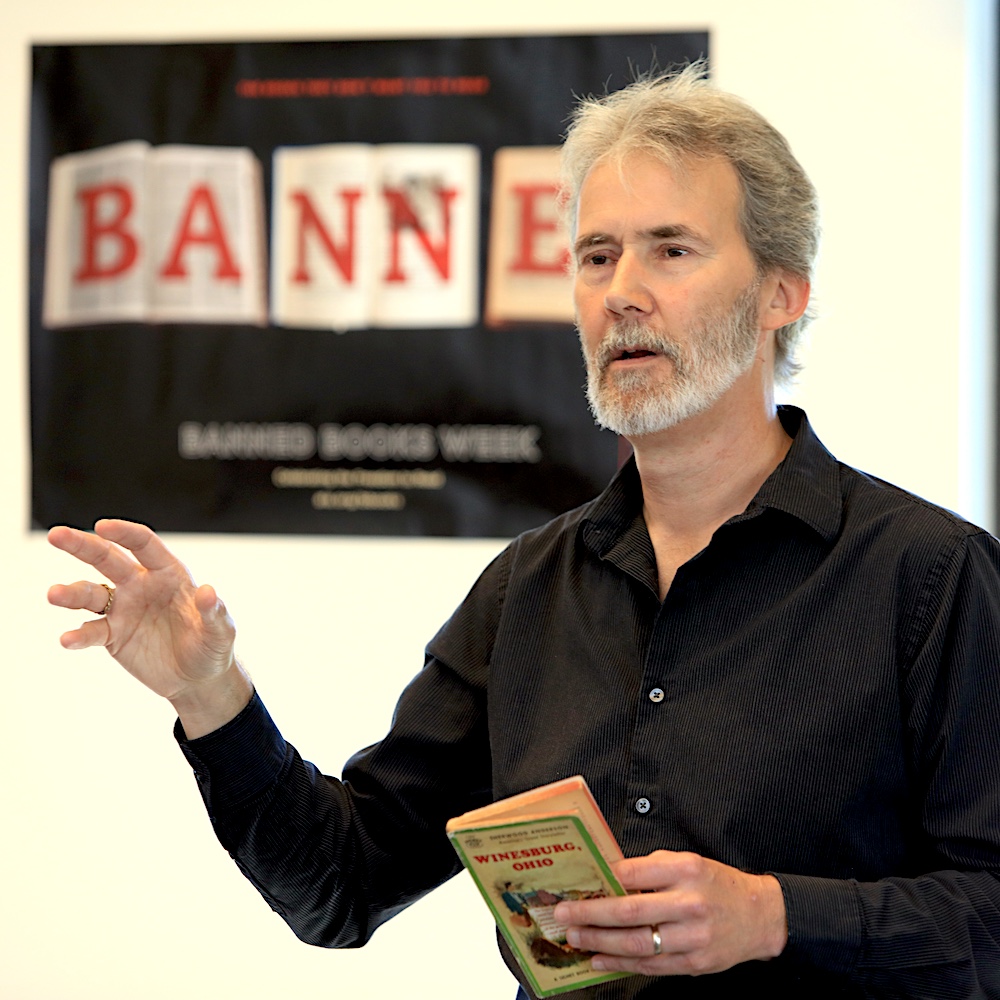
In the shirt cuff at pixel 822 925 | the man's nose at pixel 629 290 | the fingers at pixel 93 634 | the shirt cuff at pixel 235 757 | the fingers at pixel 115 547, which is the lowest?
the shirt cuff at pixel 822 925

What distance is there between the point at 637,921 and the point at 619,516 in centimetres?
56

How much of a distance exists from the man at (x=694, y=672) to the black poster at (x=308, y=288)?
770 millimetres

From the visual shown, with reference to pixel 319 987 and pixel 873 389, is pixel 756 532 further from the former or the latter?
pixel 319 987

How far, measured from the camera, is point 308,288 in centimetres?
245

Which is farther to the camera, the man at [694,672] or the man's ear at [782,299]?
the man's ear at [782,299]

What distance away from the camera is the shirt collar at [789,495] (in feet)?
4.51

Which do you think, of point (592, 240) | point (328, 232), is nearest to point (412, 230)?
point (328, 232)

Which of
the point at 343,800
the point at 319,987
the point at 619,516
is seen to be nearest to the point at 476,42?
the point at 619,516

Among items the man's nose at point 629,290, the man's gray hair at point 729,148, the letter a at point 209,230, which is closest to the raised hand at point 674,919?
the man's nose at point 629,290

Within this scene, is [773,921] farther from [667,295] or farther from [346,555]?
[346,555]

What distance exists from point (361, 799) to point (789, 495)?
24.6 inches

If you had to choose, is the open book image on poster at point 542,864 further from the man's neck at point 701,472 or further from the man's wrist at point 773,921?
the man's neck at point 701,472

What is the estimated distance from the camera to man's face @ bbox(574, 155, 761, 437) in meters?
1.44

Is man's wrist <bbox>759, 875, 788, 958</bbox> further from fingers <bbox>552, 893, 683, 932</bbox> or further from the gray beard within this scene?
the gray beard
